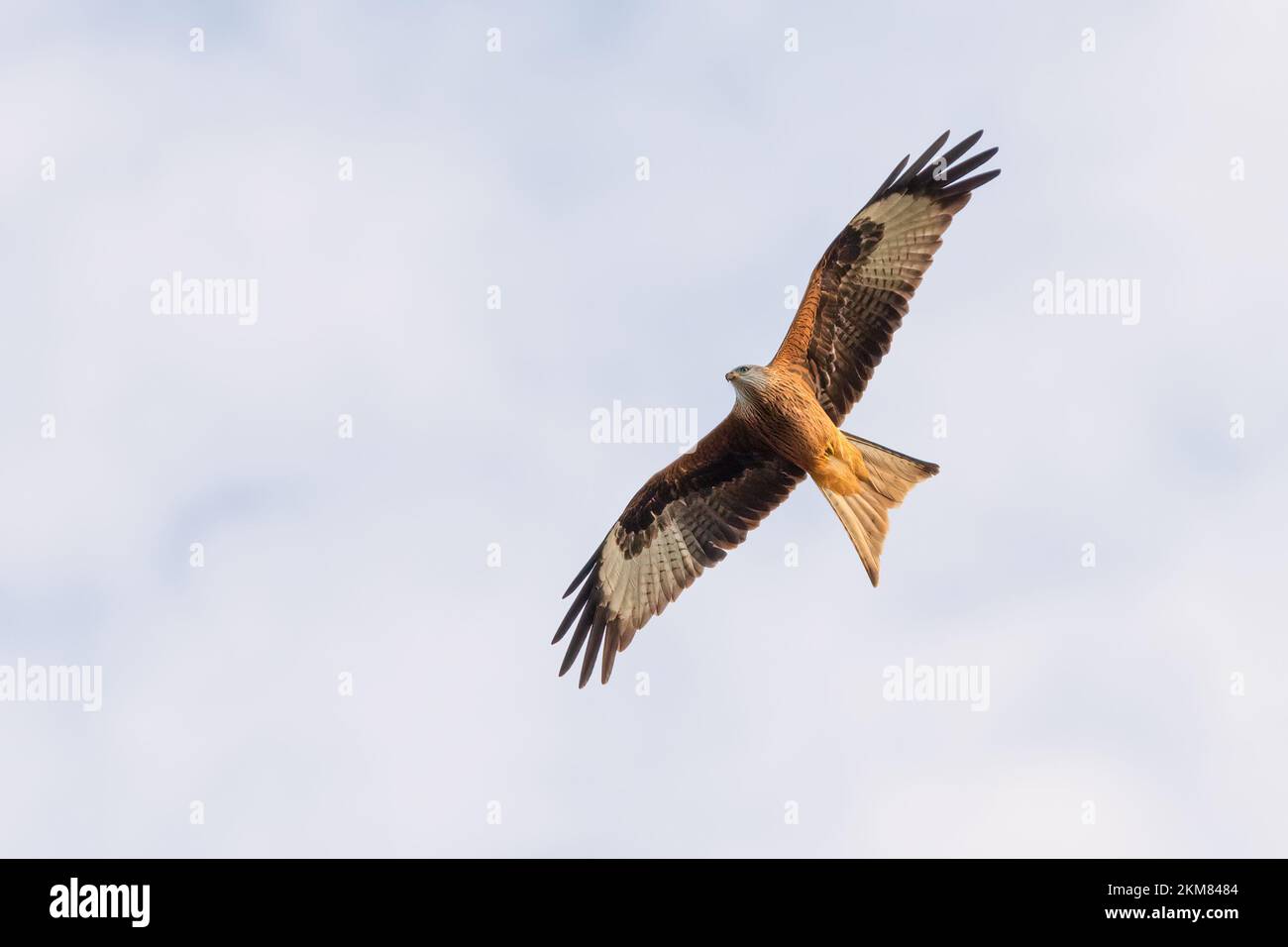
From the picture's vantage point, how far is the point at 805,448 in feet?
40.9

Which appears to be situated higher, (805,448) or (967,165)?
(967,165)

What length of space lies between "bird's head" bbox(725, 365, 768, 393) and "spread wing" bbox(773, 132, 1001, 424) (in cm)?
63

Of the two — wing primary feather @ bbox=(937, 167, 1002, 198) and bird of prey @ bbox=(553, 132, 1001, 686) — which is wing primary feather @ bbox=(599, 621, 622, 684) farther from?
wing primary feather @ bbox=(937, 167, 1002, 198)

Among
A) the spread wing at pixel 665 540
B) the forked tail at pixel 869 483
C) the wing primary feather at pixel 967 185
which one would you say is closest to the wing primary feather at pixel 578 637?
the spread wing at pixel 665 540

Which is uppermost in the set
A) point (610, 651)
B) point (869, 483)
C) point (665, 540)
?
point (869, 483)

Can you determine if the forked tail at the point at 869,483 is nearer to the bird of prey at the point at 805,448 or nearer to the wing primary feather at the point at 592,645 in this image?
the bird of prey at the point at 805,448

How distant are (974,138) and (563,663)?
211 inches

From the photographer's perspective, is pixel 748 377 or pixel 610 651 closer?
pixel 748 377

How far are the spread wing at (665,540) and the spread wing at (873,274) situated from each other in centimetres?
94

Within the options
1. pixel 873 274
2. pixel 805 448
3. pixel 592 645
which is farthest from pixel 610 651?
pixel 873 274

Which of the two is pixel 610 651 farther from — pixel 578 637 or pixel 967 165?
pixel 967 165

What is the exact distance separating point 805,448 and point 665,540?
Answer: 1892 mm

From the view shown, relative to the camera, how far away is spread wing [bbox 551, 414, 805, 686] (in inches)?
532
